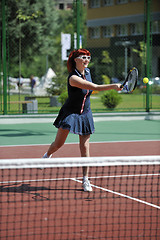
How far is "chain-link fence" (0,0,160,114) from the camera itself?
15594mm

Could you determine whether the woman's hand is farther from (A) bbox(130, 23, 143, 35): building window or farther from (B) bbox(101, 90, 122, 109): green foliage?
(A) bbox(130, 23, 143, 35): building window

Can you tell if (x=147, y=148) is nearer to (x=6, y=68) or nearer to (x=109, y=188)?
(x=109, y=188)

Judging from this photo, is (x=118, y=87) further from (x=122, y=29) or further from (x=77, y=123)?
(x=122, y=29)

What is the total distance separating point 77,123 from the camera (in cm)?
629

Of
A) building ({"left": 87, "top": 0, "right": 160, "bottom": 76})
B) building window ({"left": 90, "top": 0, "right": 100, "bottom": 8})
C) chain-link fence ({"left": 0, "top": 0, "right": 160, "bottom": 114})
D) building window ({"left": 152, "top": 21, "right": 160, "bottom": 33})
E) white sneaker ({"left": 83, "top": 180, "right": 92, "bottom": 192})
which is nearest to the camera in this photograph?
white sneaker ({"left": 83, "top": 180, "right": 92, "bottom": 192})

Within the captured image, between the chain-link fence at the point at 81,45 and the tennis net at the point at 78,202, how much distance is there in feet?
21.4

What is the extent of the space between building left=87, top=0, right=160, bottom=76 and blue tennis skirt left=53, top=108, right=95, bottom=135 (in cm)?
3022

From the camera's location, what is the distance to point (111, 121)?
49.9ft

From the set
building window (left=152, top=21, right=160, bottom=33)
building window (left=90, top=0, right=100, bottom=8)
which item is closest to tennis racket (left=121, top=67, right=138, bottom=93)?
building window (left=152, top=21, right=160, bottom=33)

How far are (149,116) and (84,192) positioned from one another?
9491 mm

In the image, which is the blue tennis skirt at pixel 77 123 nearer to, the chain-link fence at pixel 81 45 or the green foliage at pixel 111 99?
the chain-link fence at pixel 81 45

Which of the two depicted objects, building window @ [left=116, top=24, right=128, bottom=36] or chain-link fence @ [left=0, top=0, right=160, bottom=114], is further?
building window @ [left=116, top=24, right=128, bottom=36]

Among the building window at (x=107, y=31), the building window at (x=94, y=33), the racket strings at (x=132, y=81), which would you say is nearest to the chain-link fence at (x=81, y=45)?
the building window at (x=94, y=33)

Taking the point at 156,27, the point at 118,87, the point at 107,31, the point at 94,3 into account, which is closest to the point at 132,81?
the point at 118,87
